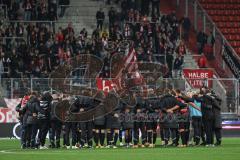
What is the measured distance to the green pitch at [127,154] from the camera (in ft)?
90.5

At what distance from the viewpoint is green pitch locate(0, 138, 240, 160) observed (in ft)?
90.5

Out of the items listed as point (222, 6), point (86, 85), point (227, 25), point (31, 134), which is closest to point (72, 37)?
point (86, 85)

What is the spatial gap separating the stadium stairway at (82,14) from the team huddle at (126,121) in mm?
15894

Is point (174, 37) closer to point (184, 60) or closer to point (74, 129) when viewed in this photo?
point (184, 60)

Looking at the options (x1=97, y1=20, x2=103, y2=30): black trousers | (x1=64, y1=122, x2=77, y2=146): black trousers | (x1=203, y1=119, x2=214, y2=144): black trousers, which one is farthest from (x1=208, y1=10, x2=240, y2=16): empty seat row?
(x1=64, y1=122, x2=77, y2=146): black trousers

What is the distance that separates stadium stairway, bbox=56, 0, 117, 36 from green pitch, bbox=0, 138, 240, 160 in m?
17.3

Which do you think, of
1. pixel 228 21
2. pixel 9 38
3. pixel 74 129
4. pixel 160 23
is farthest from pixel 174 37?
pixel 74 129

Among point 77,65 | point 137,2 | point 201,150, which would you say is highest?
point 137,2

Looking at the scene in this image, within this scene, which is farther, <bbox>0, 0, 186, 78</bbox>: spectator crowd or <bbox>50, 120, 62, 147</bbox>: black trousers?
<bbox>0, 0, 186, 78</bbox>: spectator crowd

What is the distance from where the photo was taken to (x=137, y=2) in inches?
2035

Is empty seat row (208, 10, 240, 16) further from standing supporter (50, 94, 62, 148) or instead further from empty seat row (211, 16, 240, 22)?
standing supporter (50, 94, 62, 148)

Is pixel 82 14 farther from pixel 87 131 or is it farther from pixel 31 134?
pixel 31 134

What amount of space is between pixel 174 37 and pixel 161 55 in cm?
301

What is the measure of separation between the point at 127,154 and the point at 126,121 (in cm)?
486
